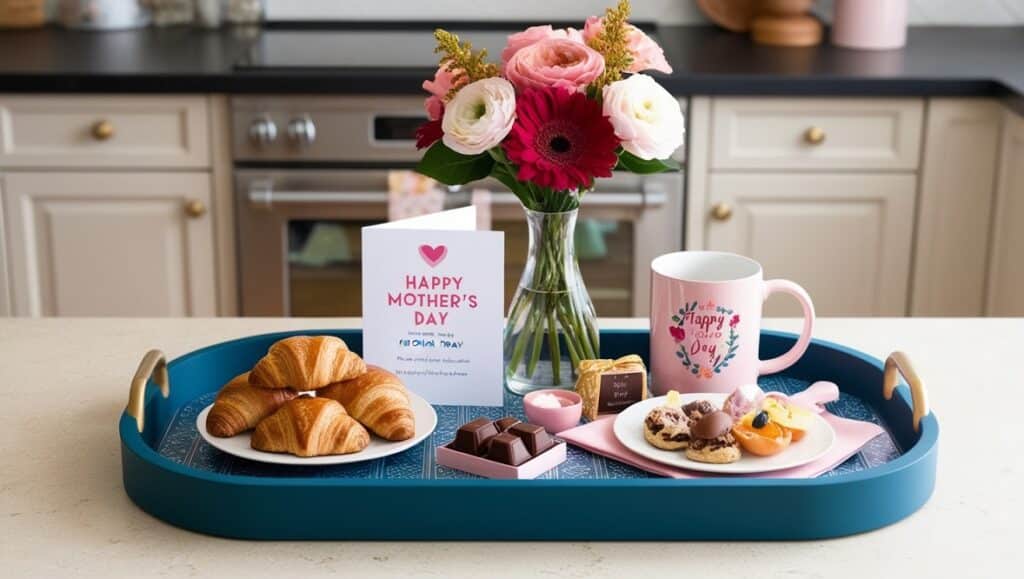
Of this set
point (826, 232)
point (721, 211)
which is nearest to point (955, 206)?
point (826, 232)

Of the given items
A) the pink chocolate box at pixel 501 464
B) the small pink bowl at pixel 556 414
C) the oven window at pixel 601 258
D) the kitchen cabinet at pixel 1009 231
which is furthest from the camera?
the oven window at pixel 601 258

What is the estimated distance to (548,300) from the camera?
4.50ft

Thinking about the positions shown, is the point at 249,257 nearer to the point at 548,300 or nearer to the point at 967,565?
the point at 548,300

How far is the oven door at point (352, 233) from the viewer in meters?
2.80

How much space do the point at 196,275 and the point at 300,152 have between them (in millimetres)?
366

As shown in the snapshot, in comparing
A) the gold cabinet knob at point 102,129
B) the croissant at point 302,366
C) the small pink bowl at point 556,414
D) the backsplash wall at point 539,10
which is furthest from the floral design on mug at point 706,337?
the backsplash wall at point 539,10

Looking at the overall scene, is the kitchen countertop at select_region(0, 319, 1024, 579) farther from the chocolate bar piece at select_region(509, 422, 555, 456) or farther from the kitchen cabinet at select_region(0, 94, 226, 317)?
the kitchen cabinet at select_region(0, 94, 226, 317)

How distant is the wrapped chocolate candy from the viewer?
131 cm

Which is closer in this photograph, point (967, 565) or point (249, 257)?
point (967, 565)

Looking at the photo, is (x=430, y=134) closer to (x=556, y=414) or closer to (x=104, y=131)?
(x=556, y=414)

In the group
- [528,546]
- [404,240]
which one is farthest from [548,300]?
[528,546]

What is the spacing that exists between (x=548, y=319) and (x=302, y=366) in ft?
0.92

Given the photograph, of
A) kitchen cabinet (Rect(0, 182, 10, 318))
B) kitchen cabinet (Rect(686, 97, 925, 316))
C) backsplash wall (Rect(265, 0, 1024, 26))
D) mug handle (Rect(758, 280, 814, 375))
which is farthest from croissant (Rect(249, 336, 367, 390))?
backsplash wall (Rect(265, 0, 1024, 26))

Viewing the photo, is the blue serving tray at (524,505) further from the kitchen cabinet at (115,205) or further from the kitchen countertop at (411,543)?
the kitchen cabinet at (115,205)
